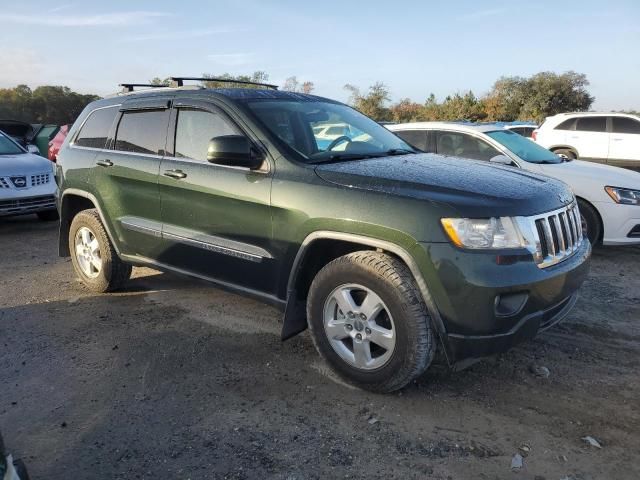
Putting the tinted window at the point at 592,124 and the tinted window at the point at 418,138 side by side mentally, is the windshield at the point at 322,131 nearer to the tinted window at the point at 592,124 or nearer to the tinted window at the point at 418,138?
the tinted window at the point at 418,138

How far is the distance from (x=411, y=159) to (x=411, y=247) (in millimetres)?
1119

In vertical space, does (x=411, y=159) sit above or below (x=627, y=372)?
above

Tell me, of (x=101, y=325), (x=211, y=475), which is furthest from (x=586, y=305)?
(x=101, y=325)

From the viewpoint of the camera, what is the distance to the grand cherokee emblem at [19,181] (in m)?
8.08

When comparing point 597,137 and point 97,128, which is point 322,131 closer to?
point 97,128

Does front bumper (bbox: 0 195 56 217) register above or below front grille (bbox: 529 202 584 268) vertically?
below

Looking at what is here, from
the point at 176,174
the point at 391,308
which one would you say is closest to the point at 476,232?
the point at 391,308

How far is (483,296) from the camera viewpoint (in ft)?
9.12

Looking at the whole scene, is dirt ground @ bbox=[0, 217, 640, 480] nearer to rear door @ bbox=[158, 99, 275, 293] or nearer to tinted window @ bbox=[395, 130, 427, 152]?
rear door @ bbox=[158, 99, 275, 293]

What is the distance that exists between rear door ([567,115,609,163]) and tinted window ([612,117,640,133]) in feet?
0.76

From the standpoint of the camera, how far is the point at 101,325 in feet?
14.4

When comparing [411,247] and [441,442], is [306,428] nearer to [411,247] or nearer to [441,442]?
[441,442]

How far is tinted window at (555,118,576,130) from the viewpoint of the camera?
1398 centimetres

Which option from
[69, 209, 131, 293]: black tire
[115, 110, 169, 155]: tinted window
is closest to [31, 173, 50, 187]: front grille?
[69, 209, 131, 293]: black tire
